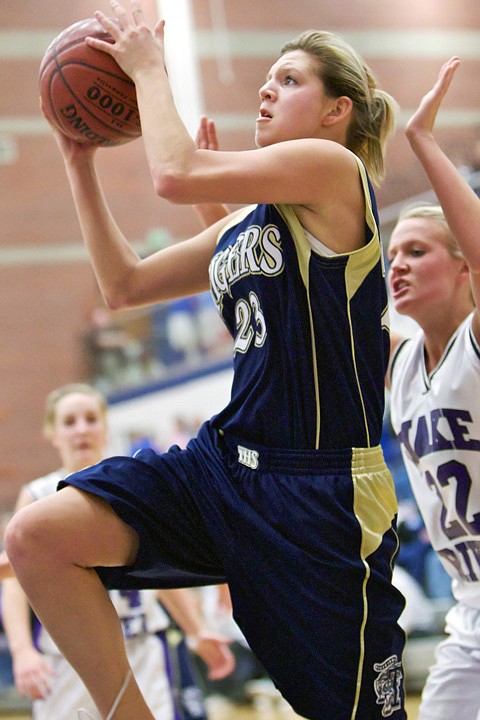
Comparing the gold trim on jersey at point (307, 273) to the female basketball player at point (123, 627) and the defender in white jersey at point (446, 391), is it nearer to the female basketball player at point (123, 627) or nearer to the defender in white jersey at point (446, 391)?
the defender in white jersey at point (446, 391)

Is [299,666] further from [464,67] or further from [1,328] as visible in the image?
[464,67]

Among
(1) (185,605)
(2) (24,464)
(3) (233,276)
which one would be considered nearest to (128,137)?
(3) (233,276)

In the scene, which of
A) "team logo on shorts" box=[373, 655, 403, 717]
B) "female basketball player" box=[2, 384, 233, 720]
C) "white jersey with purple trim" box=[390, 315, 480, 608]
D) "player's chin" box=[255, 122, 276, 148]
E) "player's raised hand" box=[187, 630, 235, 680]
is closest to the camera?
"team logo on shorts" box=[373, 655, 403, 717]

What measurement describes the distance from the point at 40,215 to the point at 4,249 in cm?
58

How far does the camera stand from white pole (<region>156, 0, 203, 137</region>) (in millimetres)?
9352

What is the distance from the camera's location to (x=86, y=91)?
2.46m

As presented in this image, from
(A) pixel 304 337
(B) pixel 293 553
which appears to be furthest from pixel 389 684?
(A) pixel 304 337

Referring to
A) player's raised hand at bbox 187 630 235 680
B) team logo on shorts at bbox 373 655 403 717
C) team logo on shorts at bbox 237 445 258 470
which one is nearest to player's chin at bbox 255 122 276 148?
team logo on shorts at bbox 237 445 258 470

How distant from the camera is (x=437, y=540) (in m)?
2.89

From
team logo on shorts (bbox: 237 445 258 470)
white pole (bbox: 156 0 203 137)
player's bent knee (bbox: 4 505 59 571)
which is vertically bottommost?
player's bent knee (bbox: 4 505 59 571)

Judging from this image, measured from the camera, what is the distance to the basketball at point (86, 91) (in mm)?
2457

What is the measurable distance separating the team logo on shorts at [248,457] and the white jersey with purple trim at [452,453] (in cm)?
82

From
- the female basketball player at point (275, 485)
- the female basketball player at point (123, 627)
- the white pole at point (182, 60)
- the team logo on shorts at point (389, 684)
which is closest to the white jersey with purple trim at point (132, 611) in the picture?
the female basketball player at point (123, 627)

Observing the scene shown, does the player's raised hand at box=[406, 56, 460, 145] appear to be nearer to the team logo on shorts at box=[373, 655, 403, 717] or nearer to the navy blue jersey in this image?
the navy blue jersey
